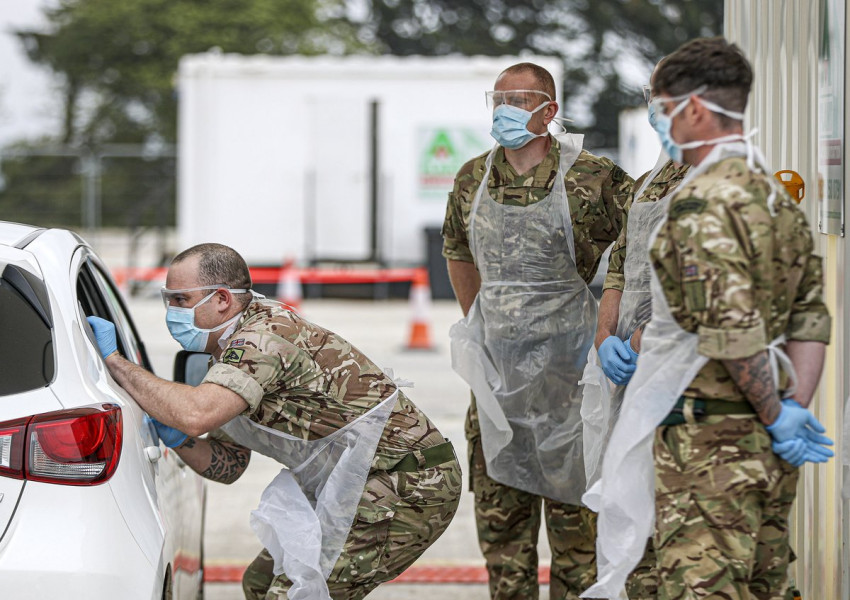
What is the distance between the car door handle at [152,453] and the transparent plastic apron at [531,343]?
4.60 feet

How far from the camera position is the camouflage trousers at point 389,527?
10.9 ft

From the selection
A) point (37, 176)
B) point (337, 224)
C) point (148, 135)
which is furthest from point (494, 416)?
point (148, 135)

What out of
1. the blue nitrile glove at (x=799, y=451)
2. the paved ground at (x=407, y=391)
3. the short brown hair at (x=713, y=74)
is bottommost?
the paved ground at (x=407, y=391)

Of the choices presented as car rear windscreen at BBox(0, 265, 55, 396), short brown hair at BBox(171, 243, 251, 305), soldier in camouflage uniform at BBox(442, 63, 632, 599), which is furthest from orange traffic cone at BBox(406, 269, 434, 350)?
car rear windscreen at BBox(0, 265, 55, 396)

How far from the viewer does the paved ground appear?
5.18 meters

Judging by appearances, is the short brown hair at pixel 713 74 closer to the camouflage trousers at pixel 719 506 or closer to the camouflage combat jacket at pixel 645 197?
the camouflage trousers at pixel 719 506

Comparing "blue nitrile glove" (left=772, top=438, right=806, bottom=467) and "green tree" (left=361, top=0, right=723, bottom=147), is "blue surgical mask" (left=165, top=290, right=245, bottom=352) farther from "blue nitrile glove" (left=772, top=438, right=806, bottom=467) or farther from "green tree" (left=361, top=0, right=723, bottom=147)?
"green tree" (left=361, top=0, right=723, bottom=147)

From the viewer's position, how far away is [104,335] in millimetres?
3141

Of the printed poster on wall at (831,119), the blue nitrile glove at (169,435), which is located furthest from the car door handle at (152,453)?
the printed poster on wall at (831,119)

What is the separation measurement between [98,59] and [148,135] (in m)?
2.51

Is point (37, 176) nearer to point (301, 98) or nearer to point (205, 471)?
point (301, 98)

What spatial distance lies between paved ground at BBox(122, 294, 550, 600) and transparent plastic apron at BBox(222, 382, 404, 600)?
1.54m

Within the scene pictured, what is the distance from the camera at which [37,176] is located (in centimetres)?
2288

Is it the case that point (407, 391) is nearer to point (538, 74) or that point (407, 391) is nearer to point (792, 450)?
point (538, 74)
